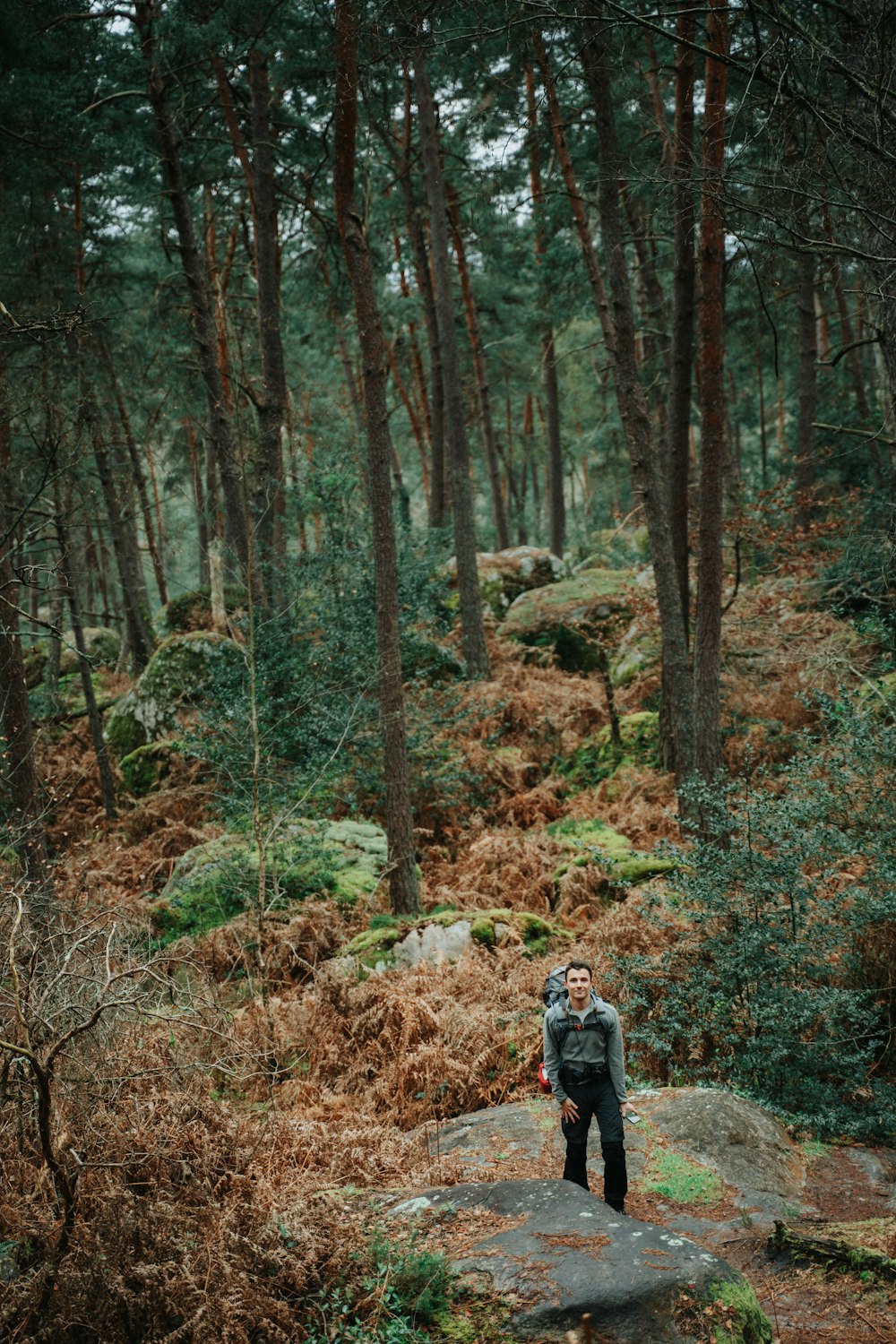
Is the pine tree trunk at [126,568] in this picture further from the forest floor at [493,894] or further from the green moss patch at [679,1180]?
the green moss patch at [679,1180]

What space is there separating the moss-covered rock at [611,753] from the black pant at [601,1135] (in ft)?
25.9

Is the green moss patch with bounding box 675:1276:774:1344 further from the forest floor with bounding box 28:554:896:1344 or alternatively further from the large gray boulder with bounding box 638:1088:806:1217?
the large gray boulder with bounding box 638:1088:806:1217

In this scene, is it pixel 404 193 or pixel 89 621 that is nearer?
pixel 404 193

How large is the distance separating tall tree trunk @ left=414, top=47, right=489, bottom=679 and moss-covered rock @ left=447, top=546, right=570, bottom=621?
9.69 feet

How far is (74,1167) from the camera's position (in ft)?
12.4

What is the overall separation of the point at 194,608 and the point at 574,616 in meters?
7.65

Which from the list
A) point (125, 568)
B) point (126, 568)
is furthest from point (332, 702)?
point (126, 568)

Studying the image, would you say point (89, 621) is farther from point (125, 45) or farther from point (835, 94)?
point (835, 94)

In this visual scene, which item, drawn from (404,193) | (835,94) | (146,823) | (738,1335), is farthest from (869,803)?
(404,193)

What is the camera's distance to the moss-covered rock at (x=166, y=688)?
14492 millimetres

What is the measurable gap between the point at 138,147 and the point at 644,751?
12.5m

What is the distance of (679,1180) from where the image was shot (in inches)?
206

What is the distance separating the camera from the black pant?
486 cm

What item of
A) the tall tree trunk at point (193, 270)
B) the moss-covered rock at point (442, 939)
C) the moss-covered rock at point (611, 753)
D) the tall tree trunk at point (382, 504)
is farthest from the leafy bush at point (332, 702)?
the moss-covered rock at point (442, 939)
